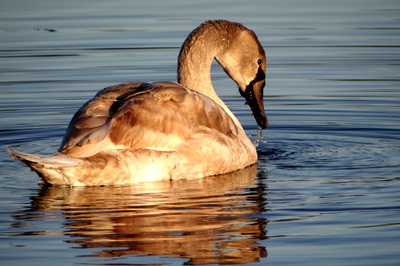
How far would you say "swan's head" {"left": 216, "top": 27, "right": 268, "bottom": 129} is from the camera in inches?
422

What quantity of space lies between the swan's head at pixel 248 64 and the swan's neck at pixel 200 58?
14cm

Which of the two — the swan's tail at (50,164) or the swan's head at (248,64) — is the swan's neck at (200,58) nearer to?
the swan's head at (248,64)

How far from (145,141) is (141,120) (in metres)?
0.19

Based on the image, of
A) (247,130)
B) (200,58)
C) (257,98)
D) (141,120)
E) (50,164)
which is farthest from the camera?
(247,130)

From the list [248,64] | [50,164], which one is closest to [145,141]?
[50,164]

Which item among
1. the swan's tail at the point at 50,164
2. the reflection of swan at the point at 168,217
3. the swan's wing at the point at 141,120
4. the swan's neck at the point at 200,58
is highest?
the swan's neck at the point at 200,58

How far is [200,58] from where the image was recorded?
419 inches

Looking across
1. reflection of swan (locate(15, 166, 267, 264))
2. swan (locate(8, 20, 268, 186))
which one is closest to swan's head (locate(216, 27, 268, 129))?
swan (locate(8, 20, 268, 186))

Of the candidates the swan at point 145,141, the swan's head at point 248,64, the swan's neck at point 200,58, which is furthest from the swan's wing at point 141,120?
the swan's head at point 248,64

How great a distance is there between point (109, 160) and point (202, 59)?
2283 mm

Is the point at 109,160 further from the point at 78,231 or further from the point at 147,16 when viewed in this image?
the point at 147,16

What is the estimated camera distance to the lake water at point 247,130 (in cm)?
704

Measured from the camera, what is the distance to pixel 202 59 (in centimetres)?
1063

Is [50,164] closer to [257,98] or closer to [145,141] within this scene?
[145,141]
